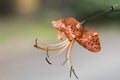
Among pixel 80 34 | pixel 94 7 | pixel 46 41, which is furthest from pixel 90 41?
pixel 46 41

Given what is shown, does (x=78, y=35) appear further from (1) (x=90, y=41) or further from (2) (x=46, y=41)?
(2) (x=46, y=41)

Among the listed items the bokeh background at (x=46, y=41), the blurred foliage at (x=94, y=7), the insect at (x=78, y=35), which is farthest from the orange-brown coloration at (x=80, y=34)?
the bokeh background at (x=46, y=41)

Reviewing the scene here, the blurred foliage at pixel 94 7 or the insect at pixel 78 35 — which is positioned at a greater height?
the blurred foliage at pixel 94 7

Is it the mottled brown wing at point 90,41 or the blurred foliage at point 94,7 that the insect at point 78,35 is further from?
the blurred foliage at point 94,7

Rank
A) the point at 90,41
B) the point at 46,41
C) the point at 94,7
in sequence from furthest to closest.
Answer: the point at 46,41 < the point at 94,7 < the point at 90,41

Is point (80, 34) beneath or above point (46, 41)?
beneath

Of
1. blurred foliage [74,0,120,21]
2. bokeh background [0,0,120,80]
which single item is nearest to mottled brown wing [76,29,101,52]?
blurred foliage [74,0,120,21]

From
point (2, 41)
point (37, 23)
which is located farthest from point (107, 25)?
point (2, 41)
